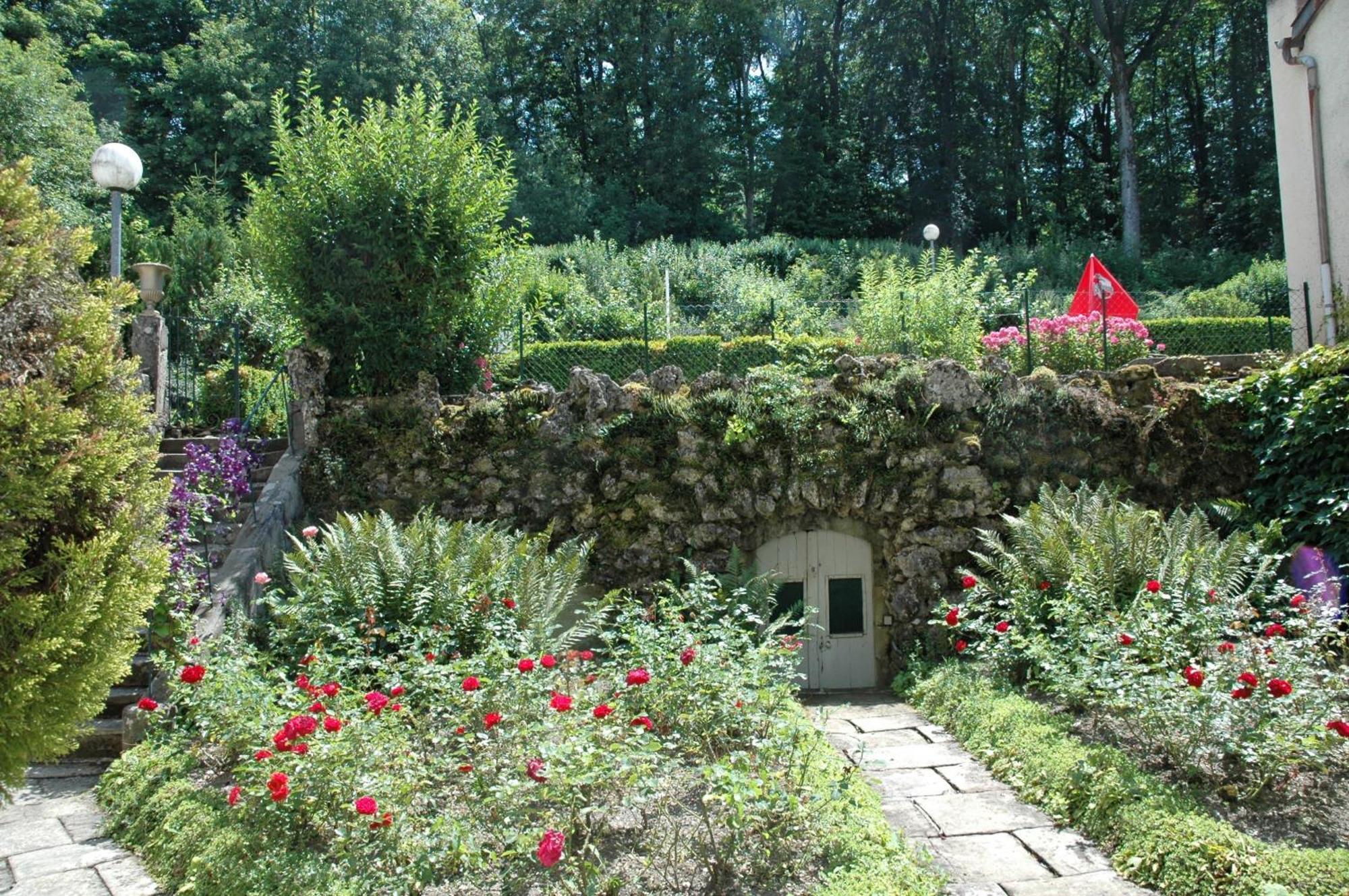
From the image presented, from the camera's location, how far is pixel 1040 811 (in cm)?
495

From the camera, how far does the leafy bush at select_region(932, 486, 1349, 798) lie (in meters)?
4.68

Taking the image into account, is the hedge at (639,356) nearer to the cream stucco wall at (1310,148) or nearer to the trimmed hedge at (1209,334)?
the cream stucco wall at (1310,148)

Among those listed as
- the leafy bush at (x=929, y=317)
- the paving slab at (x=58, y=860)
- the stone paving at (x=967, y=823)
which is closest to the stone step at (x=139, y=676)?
the paving slab at (x=58, y=860)

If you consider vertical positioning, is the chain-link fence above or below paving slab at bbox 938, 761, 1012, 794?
above

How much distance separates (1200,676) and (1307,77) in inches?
375

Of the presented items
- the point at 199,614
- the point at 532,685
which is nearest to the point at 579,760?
the point at 532,685

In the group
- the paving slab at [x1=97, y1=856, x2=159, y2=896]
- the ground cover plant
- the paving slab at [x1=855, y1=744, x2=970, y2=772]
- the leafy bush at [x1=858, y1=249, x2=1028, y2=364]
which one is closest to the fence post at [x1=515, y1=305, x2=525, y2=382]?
the leafy bush at [x1=858, y1=249, x2=1028, y2=364]

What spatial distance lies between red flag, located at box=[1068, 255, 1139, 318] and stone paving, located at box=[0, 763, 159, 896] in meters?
11.0

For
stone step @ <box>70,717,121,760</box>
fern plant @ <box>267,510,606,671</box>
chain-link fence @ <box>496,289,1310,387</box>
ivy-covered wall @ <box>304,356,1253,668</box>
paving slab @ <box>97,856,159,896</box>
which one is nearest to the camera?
paving slab @ <box>97,856,159,896</box>

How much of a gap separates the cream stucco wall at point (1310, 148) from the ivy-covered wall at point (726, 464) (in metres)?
3.38

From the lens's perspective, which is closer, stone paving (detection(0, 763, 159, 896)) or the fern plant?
stone paving (detection(0, 763, 159, 896))

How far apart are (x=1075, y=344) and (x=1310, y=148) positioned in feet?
12.8

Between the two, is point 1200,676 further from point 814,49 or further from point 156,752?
point 814,49

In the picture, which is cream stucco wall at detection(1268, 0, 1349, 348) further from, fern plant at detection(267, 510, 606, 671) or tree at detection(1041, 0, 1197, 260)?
tree at detection(1041, 0, 1197, 260)
